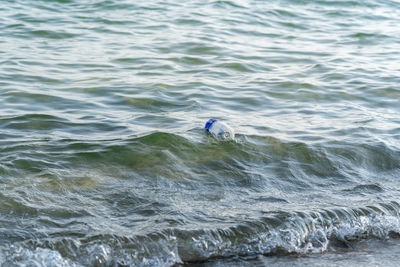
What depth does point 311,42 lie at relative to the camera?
11758 mm

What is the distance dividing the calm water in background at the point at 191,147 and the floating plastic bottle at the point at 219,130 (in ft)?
0.38

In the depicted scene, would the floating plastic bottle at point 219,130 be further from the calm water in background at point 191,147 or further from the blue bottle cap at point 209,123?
the calm water in background at point 191,147

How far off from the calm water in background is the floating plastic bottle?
11cm

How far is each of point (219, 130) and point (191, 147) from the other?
0.43 metres

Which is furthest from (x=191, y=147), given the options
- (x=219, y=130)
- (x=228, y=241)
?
(x=228, y=241)

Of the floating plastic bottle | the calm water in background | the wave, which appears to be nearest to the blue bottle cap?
the floating plastic bottle

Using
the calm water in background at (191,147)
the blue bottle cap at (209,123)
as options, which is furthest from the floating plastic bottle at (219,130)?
the calm water in background at (191,147)

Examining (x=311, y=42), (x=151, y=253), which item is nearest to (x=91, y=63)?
(x=311, y=42)

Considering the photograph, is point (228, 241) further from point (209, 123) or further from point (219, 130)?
point (209, 123)

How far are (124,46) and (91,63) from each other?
50.6 inches

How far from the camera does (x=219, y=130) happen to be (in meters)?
6.45

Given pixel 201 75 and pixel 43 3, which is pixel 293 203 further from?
pixel 43 3

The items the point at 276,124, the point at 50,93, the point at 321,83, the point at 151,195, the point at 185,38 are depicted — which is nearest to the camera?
the point at 151,195

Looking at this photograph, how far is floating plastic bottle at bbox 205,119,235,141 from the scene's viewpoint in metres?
6.36
